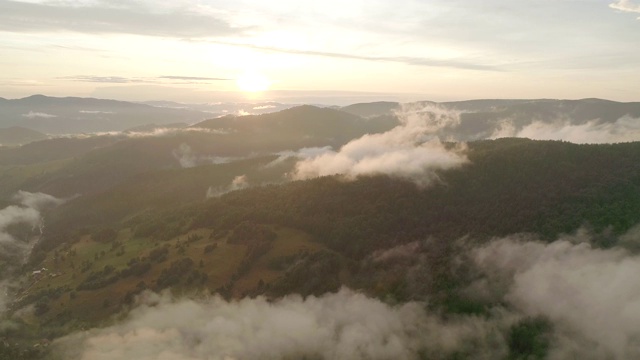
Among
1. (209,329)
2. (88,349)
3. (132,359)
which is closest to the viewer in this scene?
(132,359)

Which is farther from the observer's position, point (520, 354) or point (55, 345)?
point (520, 354)

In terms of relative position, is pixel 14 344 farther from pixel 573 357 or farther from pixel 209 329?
pixel 573 357

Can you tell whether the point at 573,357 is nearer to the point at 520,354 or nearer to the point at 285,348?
the point at 520,354

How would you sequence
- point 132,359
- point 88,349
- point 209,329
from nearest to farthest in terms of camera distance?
point 132,359, point 88,349, point 209,329

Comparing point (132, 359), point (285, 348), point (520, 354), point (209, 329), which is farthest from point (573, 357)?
point (132, 359)

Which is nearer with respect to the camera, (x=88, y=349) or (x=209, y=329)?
(x=88, y=349)

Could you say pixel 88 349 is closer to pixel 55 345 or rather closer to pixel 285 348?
pixel 55 345

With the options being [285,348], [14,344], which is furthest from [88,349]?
[285,348]

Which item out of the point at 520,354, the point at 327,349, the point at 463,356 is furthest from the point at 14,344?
the point at 520,354
